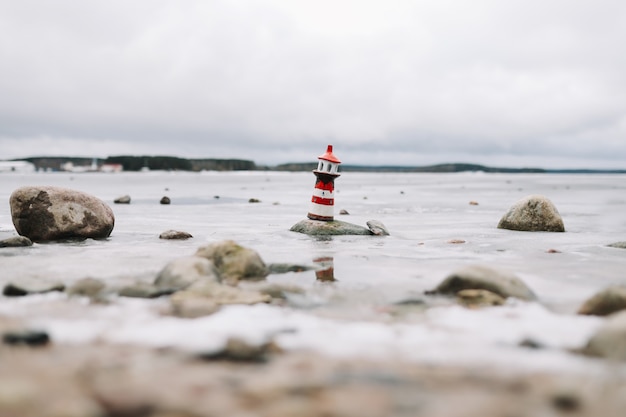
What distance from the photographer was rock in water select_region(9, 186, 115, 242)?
7875 millimetres

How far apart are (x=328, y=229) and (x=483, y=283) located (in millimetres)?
4965

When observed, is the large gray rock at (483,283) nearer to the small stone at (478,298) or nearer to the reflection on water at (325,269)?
the small stone at (478,298)

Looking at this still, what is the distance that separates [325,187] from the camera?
920 cm

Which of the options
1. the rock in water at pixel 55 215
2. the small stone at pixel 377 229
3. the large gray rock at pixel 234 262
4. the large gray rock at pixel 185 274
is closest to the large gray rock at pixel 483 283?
the large gray rock at pixel 234 262

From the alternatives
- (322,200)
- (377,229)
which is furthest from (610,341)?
(322,200)

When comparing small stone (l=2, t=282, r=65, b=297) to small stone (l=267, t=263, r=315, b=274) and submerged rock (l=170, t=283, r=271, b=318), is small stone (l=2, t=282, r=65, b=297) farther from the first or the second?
small stone (l=267, t=263, r=315, b=274)

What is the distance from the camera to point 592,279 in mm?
5016

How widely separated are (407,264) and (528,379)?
11.3 feet

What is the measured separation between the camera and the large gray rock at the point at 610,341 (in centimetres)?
268

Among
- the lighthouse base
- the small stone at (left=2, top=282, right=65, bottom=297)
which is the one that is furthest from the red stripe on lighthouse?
the small stone at (left=2, top=282, right=65, bottom=297)

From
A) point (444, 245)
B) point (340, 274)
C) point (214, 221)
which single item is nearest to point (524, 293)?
point (340, 274)

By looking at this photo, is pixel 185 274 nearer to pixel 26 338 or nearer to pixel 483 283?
pixel 26 338

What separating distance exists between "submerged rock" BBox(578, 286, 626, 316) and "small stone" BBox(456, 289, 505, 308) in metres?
0.57

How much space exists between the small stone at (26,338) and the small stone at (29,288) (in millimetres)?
1242
